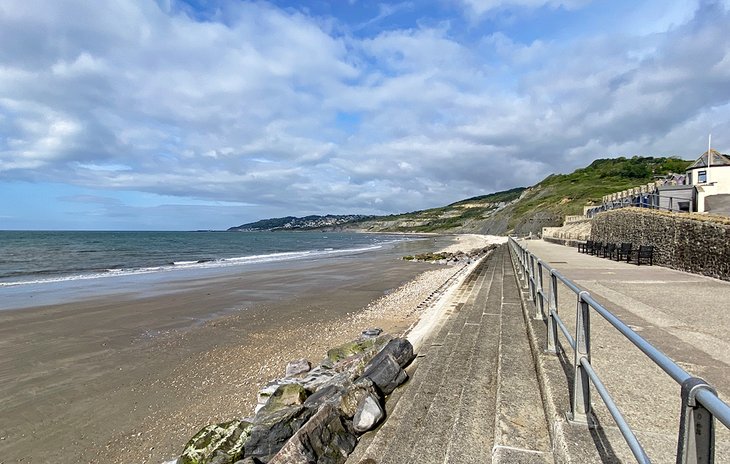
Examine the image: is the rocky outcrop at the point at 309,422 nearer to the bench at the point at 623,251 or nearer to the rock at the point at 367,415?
the rock at the point at 367,415

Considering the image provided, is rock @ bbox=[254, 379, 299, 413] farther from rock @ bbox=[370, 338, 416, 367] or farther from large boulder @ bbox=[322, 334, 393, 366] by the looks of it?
rock @ bbox=[370, 338, 416, 367]

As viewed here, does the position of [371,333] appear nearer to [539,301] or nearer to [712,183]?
[539,301]

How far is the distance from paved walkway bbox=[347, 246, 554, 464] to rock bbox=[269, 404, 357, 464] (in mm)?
165

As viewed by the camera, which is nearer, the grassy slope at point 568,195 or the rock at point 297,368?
the rock at point 297,368

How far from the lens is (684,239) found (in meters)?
12.5

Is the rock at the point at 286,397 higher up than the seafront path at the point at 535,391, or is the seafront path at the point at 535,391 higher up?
the seafront path at the point at 535,391

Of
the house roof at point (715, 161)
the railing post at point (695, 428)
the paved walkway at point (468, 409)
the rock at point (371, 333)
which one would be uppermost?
the house roof at point (715, 161)

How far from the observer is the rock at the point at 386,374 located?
481 cm

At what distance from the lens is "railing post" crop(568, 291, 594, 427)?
281cm

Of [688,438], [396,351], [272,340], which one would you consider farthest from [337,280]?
[688,438]

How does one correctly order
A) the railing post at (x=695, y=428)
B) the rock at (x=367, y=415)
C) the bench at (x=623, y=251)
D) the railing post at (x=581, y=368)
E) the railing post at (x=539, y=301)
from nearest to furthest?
the railing post at (x=695, y=428), the railing post at (x=581, y=368), the rock at (x=367, y=415), the railing post at (x=539, y=301), the bench at (x=623, y=251)

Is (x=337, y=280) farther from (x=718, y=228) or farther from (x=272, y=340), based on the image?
(x=718, y=228)

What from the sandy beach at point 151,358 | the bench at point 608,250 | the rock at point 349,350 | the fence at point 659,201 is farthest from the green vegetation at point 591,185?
the rock at point 349,350

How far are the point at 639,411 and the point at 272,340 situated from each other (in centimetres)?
747
